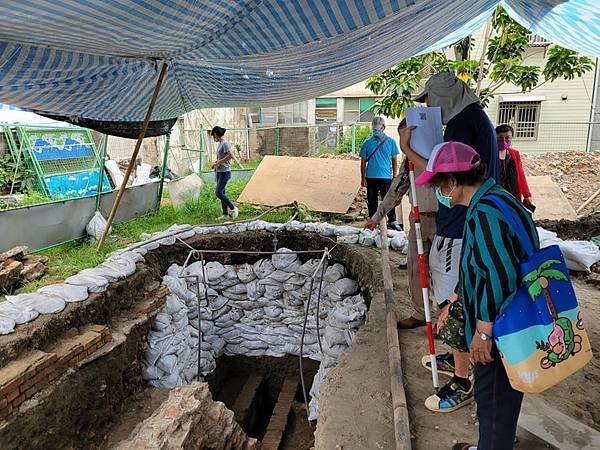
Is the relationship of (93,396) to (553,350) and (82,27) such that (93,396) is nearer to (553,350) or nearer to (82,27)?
(82,27)

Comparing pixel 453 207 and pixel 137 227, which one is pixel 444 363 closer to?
pixel 453 207

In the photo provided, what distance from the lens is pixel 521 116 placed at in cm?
1263

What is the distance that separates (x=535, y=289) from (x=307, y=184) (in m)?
6.35

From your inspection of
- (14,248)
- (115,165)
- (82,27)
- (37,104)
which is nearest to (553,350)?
(82,27)

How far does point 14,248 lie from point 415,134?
15.1 feet

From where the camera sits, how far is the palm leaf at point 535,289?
1.37 meters

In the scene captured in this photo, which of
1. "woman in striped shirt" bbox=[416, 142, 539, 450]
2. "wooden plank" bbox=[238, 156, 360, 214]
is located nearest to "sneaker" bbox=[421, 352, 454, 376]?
"woman in striped shirt" bbox=[416, 142, 539, 450]

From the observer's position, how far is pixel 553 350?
1.38 metres

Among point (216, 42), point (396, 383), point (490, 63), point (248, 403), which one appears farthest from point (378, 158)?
point (396, 383)

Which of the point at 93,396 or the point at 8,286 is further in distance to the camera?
the point at 8,286

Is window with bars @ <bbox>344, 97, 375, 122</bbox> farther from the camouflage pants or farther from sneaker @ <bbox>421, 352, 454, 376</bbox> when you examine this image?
the camouflage pants

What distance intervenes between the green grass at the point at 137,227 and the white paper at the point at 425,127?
3.80 meters

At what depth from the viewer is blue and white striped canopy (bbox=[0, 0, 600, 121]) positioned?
7.04ft

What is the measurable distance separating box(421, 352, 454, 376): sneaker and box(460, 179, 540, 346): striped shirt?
3.79 feet
